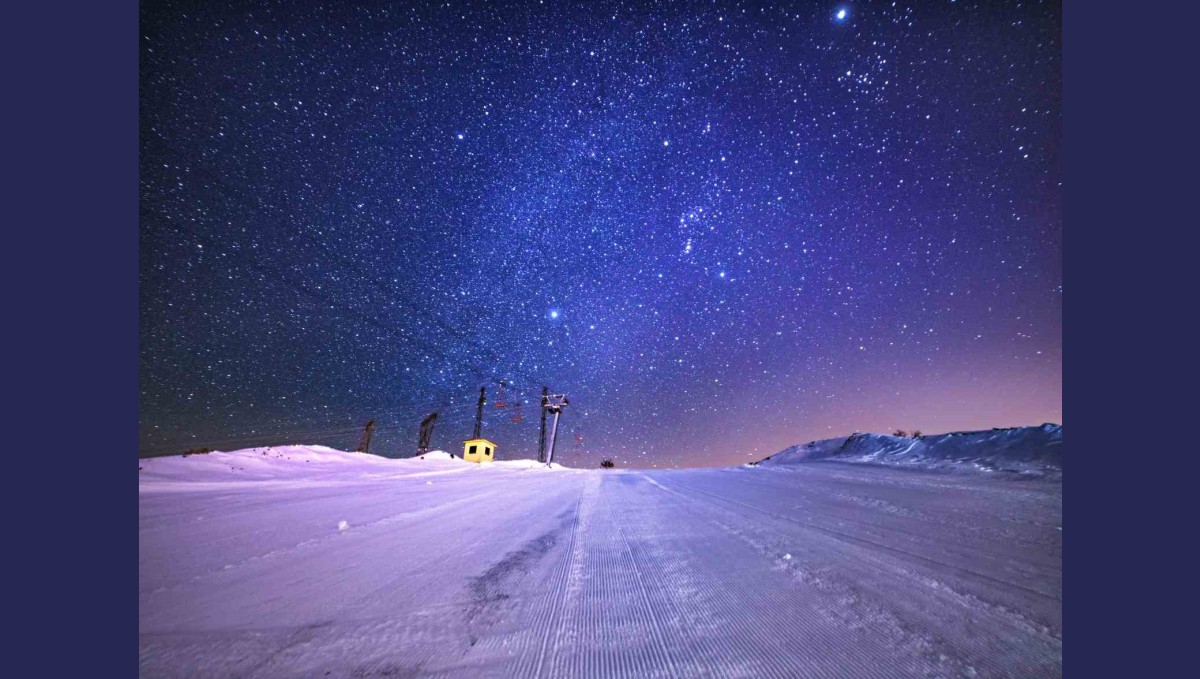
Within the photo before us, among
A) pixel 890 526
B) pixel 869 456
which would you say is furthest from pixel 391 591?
pixel 869 456

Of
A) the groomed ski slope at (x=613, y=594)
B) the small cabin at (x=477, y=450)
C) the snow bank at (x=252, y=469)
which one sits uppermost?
the groomed ski slope at (x=613, y=594)

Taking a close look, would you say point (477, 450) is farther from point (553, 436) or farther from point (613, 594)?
point (613, 594)

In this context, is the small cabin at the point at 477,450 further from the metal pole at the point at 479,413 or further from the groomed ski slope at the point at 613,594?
the groomed ski slope at the point at 613,594

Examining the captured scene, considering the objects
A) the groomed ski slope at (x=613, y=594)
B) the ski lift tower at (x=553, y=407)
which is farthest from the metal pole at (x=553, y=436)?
the groomed ski slope at (x=613, y=594)

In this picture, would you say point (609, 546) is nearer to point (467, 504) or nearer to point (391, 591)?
point (391, 591)

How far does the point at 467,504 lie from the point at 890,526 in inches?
163

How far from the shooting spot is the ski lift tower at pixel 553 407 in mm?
28069

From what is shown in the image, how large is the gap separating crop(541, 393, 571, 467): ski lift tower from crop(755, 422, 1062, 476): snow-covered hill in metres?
21.1

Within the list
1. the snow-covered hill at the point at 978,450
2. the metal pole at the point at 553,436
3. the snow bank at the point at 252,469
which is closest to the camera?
the snow-covered hill at the point at 978,450

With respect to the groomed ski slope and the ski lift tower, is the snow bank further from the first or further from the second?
the ski lift tower

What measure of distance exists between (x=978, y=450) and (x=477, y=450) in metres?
29.6

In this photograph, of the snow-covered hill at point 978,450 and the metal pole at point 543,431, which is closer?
the snow-covered hill at point 978,450

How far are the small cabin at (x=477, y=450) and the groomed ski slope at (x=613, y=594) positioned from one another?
28.3 meters

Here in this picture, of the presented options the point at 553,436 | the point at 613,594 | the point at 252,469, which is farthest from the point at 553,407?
the point at 613,594
